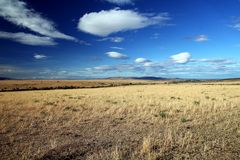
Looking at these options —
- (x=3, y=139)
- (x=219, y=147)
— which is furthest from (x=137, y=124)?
(x=3, y=139)

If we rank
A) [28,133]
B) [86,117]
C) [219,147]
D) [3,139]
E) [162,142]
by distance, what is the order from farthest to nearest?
1. [86,117]
2. [28,133]
3. [3,139]
4. [162,142]
5. [219,147]

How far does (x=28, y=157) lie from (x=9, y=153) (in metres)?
0.83

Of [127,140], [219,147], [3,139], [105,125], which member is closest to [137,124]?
[105,125]

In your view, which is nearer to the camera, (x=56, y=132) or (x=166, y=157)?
(x=166, y=157)

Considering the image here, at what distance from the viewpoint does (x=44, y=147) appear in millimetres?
7594

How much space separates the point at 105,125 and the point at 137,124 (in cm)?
158

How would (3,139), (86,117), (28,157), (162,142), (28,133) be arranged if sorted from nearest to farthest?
(28,157)
(162,142)
(3,139)
(28,133)
(86,117)

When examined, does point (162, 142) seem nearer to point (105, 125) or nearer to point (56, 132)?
point (105, 125)

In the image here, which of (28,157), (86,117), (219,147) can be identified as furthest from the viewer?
(86,117)

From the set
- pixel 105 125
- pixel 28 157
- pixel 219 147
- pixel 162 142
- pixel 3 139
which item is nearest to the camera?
pixel 28 157

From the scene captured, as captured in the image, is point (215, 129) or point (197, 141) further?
point (215, 129)

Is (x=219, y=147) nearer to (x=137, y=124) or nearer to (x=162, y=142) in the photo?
(x=162, y=142)

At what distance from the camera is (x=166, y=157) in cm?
664

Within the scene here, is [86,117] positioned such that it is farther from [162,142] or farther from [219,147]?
[219,147]
